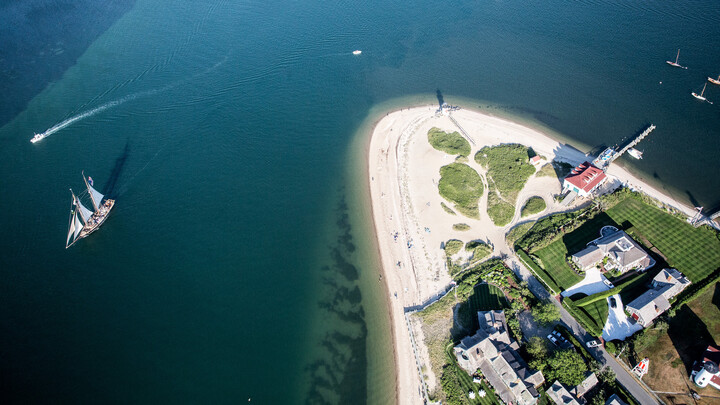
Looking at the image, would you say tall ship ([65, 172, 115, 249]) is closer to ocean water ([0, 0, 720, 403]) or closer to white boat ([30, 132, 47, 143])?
ocean water ([0, 0, 720, 403])

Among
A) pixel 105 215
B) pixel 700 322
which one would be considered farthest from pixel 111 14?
pixel 700 322

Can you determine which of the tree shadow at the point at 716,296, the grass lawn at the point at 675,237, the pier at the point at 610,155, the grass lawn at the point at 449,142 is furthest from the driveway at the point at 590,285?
the grass lawn at the point at 449,142

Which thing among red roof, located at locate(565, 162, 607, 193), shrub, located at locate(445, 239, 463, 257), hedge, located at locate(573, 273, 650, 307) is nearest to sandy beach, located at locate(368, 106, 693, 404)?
shrub, located at locate(445, 239, 463, 257)

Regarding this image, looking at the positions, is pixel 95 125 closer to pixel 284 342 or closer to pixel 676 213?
pixel 284 342

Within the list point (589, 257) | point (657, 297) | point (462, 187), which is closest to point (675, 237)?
point (657, 297)

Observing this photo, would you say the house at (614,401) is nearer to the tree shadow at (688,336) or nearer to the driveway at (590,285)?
the tree shadow at (688,336)
